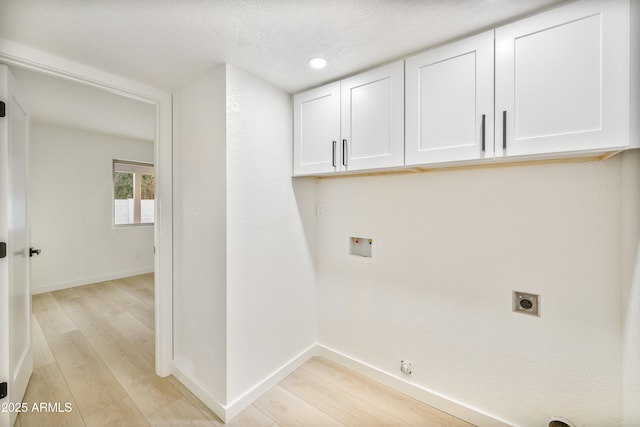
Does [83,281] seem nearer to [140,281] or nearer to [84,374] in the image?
[140,281]

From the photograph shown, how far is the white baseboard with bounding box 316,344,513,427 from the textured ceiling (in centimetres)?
226

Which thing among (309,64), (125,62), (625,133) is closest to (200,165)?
(125,62)

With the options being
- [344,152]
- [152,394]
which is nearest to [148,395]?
[152,394]

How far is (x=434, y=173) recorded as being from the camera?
5.96ft

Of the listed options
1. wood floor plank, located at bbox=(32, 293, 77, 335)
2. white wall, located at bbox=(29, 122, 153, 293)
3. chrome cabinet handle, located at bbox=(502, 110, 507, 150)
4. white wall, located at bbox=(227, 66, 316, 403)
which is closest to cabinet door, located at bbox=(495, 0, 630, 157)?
chrome cabinet handle, located at bbox=(502, 110, 507, 150)

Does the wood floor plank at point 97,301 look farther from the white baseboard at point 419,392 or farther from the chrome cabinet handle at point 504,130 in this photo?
the chrome cabinet handle at point 504,130

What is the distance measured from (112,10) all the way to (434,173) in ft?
6.51

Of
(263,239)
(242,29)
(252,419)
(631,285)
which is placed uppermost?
(242,29)

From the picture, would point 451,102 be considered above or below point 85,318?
above

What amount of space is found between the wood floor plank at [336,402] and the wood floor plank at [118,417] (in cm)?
95

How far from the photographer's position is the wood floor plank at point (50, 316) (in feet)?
9.42

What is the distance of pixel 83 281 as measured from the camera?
167 inches

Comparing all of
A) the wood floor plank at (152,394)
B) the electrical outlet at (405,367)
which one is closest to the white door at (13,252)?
the wood floor plank at (152,394)

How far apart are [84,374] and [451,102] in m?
3.33
